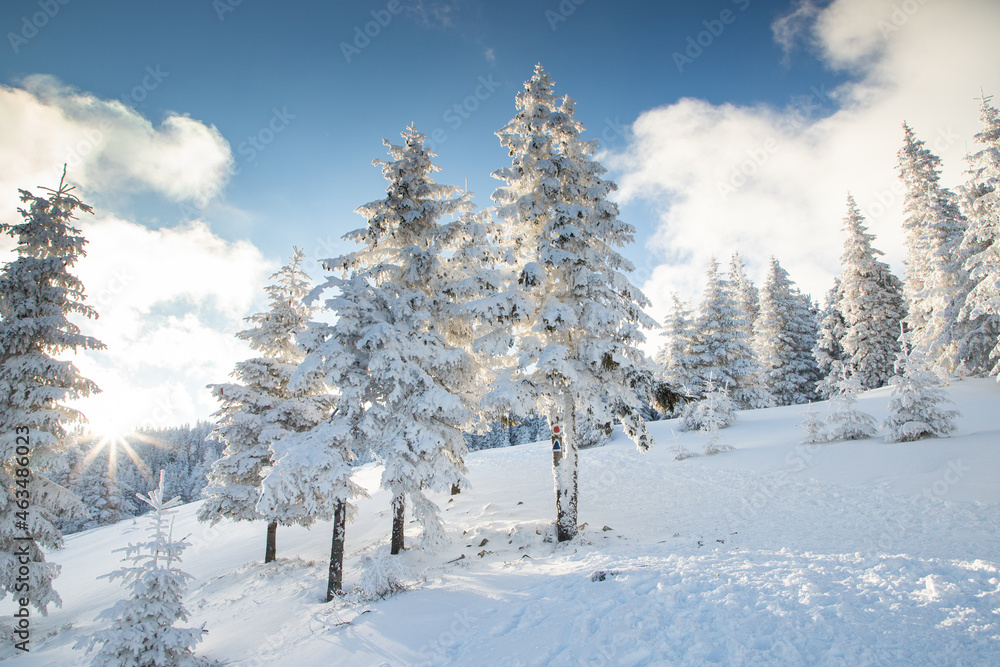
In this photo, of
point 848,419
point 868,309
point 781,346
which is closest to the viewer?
point 848,419

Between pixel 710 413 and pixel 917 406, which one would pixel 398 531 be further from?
pixel 917 406

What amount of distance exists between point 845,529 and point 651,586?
662cm

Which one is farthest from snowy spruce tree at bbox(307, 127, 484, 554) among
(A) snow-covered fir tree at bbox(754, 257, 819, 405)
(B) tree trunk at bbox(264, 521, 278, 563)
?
(A) snow-covered fir tree at bbox(754, 257, 819, 405)

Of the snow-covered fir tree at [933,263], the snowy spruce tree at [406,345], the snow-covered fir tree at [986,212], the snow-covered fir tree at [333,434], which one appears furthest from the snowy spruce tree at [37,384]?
the snow-covered fir tree at [933,263]

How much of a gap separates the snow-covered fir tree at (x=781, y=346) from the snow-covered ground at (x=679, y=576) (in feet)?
53.0

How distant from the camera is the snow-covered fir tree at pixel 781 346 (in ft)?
119

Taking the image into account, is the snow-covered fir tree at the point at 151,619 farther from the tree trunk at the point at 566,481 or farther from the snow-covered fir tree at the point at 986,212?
the snow-covered fir tree at the point at 986,212

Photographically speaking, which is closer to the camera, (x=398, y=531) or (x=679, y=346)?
(x=398, y=531)

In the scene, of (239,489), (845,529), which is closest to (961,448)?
(845,529)

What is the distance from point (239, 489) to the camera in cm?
1444

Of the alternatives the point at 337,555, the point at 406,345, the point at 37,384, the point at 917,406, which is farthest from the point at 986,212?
the point at 37,384

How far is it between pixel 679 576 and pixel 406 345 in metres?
7.82

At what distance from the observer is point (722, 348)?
1117 inches

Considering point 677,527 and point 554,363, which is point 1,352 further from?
point 677,527
